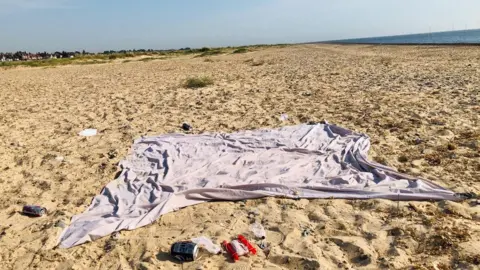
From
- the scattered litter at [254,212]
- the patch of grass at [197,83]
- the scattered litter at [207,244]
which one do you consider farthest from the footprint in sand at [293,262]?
the patch of grass at [197,83]

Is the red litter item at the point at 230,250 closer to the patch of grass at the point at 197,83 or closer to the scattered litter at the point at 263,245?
the scattered litter at the point at 263,245

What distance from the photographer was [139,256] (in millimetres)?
3102

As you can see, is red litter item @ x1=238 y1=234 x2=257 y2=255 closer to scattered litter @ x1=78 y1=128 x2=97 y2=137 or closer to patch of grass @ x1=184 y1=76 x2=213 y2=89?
scattered litter @ x1=78 y1=128 x2=97 y2=137

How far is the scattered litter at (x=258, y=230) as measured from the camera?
10.9ft

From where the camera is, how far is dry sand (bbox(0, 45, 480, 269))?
9.88 ft

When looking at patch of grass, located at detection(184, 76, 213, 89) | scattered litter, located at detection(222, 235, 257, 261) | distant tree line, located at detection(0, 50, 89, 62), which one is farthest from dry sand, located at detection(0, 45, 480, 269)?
distant tree line, located at detection(0, 50, 89, 62)

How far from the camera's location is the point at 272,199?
13.1 feet

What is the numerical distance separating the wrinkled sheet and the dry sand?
0.51 feet

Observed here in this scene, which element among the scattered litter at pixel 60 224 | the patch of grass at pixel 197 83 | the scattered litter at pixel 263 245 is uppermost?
the patch of grass at pixel 197 83

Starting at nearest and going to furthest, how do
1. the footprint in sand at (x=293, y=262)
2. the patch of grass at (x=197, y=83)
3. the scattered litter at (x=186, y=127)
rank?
the footprint in sand at (x=293, y=262)
the scattered litter at (x=186, y=127)
the patch of grass at (x=197, y=83)

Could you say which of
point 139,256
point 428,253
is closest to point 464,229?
point 428,253

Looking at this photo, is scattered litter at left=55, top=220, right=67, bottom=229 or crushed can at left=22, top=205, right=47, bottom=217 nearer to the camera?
scattered litter at left=55, top=220, right=67, bottom=229

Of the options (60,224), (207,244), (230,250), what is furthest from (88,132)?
(230,250)

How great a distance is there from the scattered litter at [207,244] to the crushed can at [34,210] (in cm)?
172
